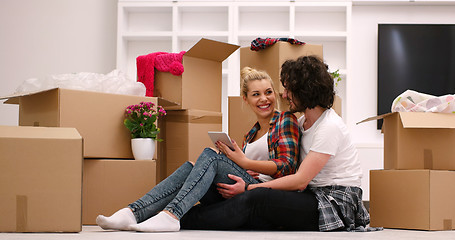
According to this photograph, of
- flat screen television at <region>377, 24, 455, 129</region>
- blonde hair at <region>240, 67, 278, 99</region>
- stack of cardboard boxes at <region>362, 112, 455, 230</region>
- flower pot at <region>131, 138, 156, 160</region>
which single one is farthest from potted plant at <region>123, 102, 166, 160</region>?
flat screen television at <region>377, 24, 455, 129</region>

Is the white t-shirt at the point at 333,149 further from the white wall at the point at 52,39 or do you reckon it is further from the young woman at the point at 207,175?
the white wall at the point at 52,39

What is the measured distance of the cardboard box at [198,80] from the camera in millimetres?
2771

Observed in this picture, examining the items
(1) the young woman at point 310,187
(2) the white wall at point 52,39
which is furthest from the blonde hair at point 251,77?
(2) the white wall at point 52,39

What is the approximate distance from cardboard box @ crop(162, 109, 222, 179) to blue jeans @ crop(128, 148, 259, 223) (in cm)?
68

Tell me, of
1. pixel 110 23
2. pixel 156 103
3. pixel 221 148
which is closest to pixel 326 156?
pixel 221 148

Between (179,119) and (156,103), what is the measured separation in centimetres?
23

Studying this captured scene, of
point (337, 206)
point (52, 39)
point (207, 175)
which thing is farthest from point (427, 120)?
point (52, 39)

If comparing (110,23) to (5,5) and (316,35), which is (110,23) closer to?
(5,5)

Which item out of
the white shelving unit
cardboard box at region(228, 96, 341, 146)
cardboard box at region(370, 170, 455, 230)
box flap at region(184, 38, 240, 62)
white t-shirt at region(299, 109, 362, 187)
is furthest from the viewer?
the white shelving unit

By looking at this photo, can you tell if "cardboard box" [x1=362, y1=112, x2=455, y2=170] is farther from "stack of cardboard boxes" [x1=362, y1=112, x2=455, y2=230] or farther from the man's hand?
the man's hand

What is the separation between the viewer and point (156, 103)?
8.52 ft

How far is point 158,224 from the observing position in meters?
1.85

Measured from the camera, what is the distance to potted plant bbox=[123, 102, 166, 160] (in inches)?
96.1

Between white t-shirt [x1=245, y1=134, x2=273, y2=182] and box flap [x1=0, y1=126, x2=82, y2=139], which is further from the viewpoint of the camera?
white t-shirt [x1=245, y1=134, x2=273, y2=182]
